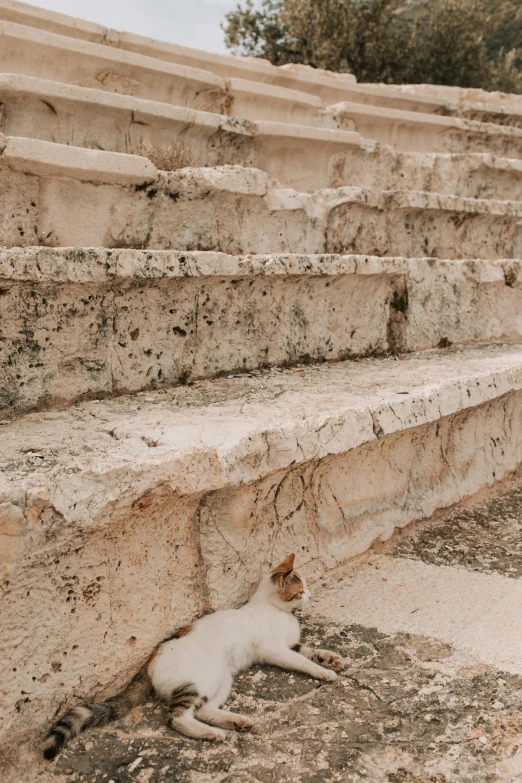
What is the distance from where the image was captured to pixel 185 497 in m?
2.25

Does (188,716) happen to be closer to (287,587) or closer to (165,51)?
(287,587)

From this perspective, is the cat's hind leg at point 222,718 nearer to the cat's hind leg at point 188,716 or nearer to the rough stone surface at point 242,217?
the cat's hind leg at point 188,716

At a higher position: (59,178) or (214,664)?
(59,178)

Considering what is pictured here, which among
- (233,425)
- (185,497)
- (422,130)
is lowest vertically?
(185,497)

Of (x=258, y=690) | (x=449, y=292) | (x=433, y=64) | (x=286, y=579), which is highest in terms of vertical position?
(x=433, y=64)

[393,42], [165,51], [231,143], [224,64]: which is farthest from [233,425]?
[393,42]

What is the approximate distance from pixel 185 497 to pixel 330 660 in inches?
29.4

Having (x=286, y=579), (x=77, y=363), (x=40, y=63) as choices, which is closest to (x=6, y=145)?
(x=77, y=363)

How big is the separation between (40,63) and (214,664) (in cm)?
414

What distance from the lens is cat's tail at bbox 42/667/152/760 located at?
1.87 metres

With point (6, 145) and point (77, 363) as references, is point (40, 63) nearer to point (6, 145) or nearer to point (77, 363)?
point (6, 145)

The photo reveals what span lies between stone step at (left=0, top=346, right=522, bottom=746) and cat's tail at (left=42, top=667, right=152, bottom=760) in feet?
0.13

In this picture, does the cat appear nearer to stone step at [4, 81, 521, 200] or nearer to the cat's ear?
the cat's ear

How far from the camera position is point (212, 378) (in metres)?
3.26
